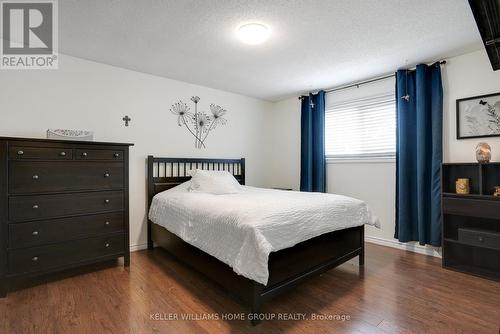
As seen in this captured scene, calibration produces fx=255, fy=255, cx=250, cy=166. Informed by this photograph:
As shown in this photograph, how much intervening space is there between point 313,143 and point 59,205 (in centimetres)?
339

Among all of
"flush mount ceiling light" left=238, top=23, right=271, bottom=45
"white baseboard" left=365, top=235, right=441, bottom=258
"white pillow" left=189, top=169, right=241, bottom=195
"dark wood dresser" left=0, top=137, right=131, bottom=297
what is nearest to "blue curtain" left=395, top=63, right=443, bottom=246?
"white baseboard" left=365, top=235, right=441, bottom=258

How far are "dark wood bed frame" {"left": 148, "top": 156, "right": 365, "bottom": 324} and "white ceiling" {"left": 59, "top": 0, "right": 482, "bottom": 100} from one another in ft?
4.46

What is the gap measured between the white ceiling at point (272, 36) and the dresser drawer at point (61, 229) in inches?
68.8

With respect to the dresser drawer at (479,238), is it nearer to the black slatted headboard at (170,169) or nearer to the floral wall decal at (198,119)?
the black slatted headboard at (170,169)

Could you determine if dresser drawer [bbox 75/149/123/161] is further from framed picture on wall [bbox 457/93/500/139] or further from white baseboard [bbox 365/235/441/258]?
framed picture on wall [bbox 457/93/500/139]

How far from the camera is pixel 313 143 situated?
413 cm

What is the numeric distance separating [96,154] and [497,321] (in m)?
3.51

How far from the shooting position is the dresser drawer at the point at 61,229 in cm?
215

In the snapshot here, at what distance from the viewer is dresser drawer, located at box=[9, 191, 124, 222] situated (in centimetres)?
215

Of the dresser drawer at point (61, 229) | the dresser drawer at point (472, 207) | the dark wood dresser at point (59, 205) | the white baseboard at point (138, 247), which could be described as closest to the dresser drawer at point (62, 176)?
the dark wood dresser at point (59, 205)

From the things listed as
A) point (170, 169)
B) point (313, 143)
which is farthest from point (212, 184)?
point (313, 143)

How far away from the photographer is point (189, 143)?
3791 millimetres

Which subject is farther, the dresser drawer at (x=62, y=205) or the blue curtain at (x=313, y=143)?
the blue curtain at (x=313, y=143)

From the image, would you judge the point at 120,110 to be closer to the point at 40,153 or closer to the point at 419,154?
the point at 40,153
